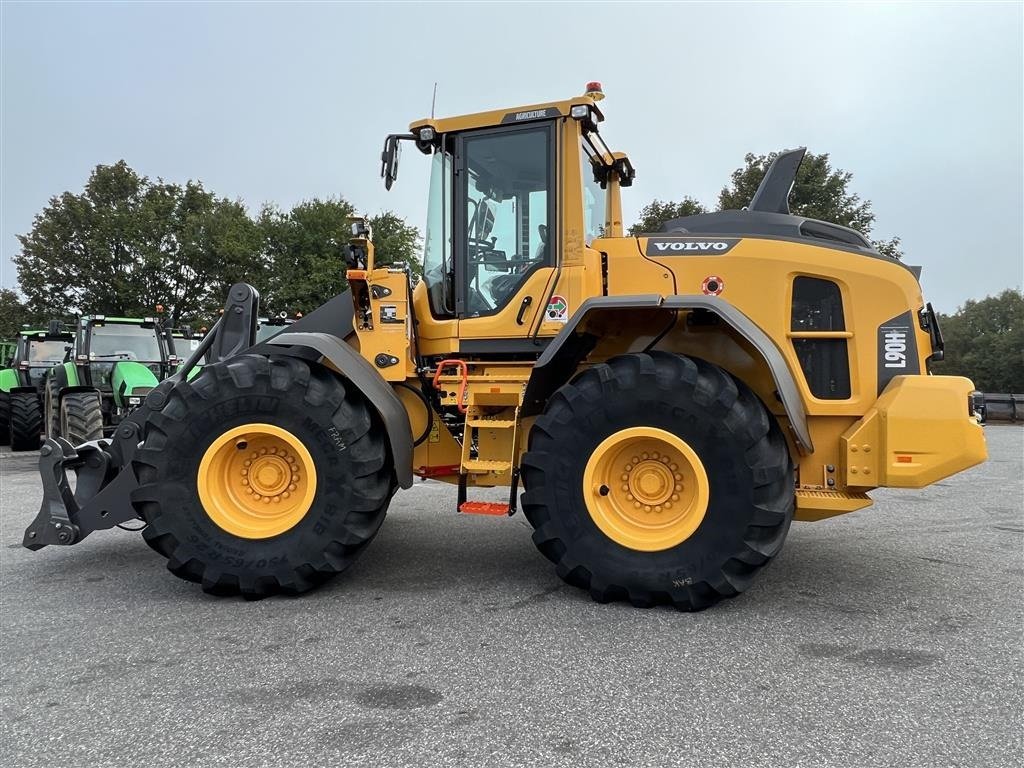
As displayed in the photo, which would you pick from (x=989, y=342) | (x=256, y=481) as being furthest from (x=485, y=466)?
(x=989, y=342)

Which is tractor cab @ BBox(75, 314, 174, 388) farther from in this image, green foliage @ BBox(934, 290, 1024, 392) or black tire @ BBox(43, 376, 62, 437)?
green foliage @ BBox(934, 290, 1024, 392)

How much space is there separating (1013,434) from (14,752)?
19614 millimetres

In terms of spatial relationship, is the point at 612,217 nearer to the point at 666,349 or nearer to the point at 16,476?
the point at 666,349

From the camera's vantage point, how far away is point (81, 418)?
10258 mm

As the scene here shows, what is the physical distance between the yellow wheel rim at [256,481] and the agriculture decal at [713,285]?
8.37 ft

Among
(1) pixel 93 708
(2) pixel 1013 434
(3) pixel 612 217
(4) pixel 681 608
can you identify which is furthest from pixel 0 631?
(2) pixel 1013 434

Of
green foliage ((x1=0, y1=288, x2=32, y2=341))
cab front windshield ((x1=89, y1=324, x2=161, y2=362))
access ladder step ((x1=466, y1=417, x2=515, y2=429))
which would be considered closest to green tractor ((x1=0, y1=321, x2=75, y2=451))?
cab front windshield ((x1=89, y1=324, x2=161, y2=362))

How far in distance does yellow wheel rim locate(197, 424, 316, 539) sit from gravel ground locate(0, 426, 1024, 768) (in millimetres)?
463

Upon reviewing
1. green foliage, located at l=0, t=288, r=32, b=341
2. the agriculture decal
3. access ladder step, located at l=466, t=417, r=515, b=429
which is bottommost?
access ladder step, located at l=466, t=417, r=515, b=429

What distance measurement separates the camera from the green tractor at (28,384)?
13.4 meters

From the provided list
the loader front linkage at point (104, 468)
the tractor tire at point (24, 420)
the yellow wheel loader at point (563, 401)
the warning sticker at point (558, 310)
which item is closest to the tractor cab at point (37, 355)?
the tractor tire at point (24, 420)

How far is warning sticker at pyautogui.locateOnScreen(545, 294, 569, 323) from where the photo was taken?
435cm

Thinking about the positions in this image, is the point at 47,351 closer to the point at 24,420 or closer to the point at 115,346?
the point at 24,420

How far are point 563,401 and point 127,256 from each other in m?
32.6
